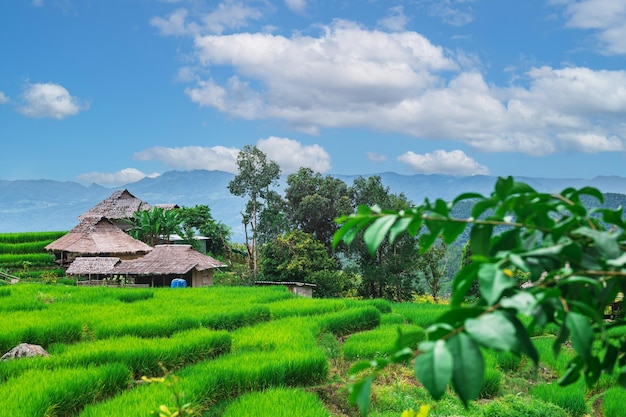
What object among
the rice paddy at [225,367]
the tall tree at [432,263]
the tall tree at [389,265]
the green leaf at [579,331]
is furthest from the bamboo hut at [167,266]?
the green leaf at [579,331]

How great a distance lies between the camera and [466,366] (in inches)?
35.7

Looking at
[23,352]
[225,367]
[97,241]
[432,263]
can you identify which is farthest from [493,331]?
[97,241]

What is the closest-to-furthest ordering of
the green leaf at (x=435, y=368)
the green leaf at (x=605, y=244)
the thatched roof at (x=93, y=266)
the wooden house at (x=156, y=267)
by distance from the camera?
the green leaf at (x=435, y=368), the green leaf at (x=605, y=244), the wooden house at (x=156, y=267), the thatched roof at (x=93, y=266)

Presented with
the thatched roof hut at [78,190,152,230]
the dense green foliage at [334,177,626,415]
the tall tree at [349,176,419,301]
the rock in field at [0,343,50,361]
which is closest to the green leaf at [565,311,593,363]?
the dense green foliage at [334,177,626,415]

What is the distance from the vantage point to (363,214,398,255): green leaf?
1107 mm

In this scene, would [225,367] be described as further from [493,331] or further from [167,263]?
[167,263]

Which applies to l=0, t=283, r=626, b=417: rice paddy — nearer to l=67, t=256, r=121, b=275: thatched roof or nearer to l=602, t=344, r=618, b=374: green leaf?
l=602, t=344, r=618, b=374: green leaf

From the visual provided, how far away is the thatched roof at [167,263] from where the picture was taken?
25578 millimetres

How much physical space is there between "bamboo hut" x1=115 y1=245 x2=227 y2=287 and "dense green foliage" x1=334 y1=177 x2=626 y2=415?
25.0 meters

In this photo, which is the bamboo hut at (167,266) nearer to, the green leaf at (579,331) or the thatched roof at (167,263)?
the thatched roof at (167,263)

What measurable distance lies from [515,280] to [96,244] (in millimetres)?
31577

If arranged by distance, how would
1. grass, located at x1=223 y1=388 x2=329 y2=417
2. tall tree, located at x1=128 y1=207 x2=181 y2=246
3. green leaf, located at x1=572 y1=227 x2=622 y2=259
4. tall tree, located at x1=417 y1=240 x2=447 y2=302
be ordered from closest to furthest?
green leaf, located at x1=572 y1=227 x2=622 y2=259
grass, located at x1=223 y1=388 x2=329 y2=417
tall tree, located at x1=417 y1=240 x2=447 y2=302
tall tree, located at x1=128 y1=207 x2=181 y2=246

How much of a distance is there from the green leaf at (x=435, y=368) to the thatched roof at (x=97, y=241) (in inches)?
1222

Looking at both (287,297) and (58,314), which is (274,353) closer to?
(58,314)
